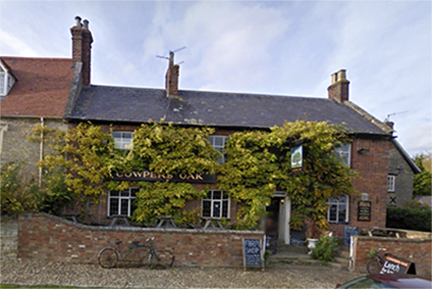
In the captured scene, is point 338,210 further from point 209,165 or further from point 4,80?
point 4,80

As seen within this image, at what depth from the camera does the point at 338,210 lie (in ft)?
42.0

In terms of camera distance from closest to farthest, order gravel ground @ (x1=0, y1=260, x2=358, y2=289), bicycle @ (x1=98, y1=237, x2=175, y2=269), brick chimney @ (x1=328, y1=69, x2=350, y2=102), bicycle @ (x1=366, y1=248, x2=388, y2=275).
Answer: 1. gravel ground @ (x1=0, y1=260, x2=358, y2=289)
2. bicycle @ (x1=98, y1=237, x2=175, y2=269)
3. bicycle @ (x1=366, y1=248, x2=388, y2=275)
4. brick chimney @ (x1=328, y1=69, x2=350, y2=102)

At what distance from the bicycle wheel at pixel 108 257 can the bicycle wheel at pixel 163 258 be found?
1215mm

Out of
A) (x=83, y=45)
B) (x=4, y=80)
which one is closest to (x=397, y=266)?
(x=83, y=45)

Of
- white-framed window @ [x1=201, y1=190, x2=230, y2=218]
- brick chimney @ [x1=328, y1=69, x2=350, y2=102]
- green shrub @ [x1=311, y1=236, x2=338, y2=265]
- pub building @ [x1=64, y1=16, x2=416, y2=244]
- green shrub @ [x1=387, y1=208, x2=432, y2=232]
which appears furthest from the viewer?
green shrub @ [x1=387, y1=208, x2=432, y2=232]

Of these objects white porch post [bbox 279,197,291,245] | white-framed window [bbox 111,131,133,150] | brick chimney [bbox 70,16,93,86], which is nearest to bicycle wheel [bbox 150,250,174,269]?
white-framed window [bbox 111,131,133,150]

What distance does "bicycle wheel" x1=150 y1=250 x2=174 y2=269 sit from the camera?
862 centimetres

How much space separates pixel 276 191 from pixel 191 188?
402 centimetres

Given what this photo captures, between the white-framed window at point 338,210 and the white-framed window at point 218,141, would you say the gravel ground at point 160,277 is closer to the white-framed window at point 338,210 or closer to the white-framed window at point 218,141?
the white-framed window at point 338,210

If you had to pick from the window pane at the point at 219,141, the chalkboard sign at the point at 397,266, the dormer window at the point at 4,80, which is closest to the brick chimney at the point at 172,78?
the window pane at the point at 219,141

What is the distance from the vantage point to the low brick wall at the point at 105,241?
8.57 meters

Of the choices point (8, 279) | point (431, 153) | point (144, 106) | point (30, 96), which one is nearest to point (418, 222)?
point (144, 106)

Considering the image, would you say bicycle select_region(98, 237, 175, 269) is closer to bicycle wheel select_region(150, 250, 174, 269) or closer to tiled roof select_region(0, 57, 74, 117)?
bicycle wheel select_region(150, 250, 174, 269)

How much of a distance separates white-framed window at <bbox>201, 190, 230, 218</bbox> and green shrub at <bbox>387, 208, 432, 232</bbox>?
1320 centimetres
